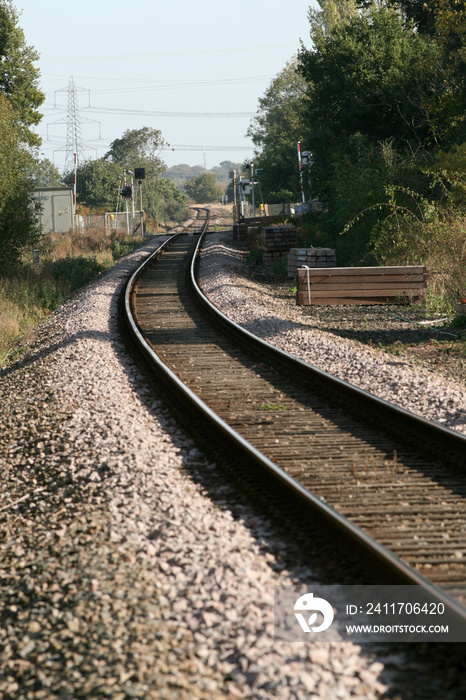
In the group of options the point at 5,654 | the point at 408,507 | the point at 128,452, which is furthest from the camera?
the point at 128,452

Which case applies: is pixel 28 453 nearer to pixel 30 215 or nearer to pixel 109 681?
pixel 109 681

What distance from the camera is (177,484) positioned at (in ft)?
17.8

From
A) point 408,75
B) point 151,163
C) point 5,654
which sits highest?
point 151,163

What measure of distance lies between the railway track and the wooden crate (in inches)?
178

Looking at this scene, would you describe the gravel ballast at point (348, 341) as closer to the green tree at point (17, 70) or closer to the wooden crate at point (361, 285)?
the wooden crate at point (361, 285)

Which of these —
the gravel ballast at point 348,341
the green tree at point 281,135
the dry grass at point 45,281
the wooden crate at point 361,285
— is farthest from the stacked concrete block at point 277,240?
the green tree at point 281,135

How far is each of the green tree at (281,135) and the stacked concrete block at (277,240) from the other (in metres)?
36.7

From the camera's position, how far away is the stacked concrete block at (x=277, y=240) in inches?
969

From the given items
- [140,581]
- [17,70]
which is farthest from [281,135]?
[140,581]

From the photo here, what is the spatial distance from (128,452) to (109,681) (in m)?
3.18

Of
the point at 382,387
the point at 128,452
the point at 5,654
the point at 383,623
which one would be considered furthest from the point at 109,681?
the point at 382,387

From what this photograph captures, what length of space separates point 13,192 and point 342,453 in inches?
909

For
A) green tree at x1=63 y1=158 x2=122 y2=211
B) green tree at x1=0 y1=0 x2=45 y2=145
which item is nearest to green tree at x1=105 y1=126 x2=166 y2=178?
green tree at x1=63 y1=158 x2=122 y2=211

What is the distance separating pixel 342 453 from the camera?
6043 millimetres
